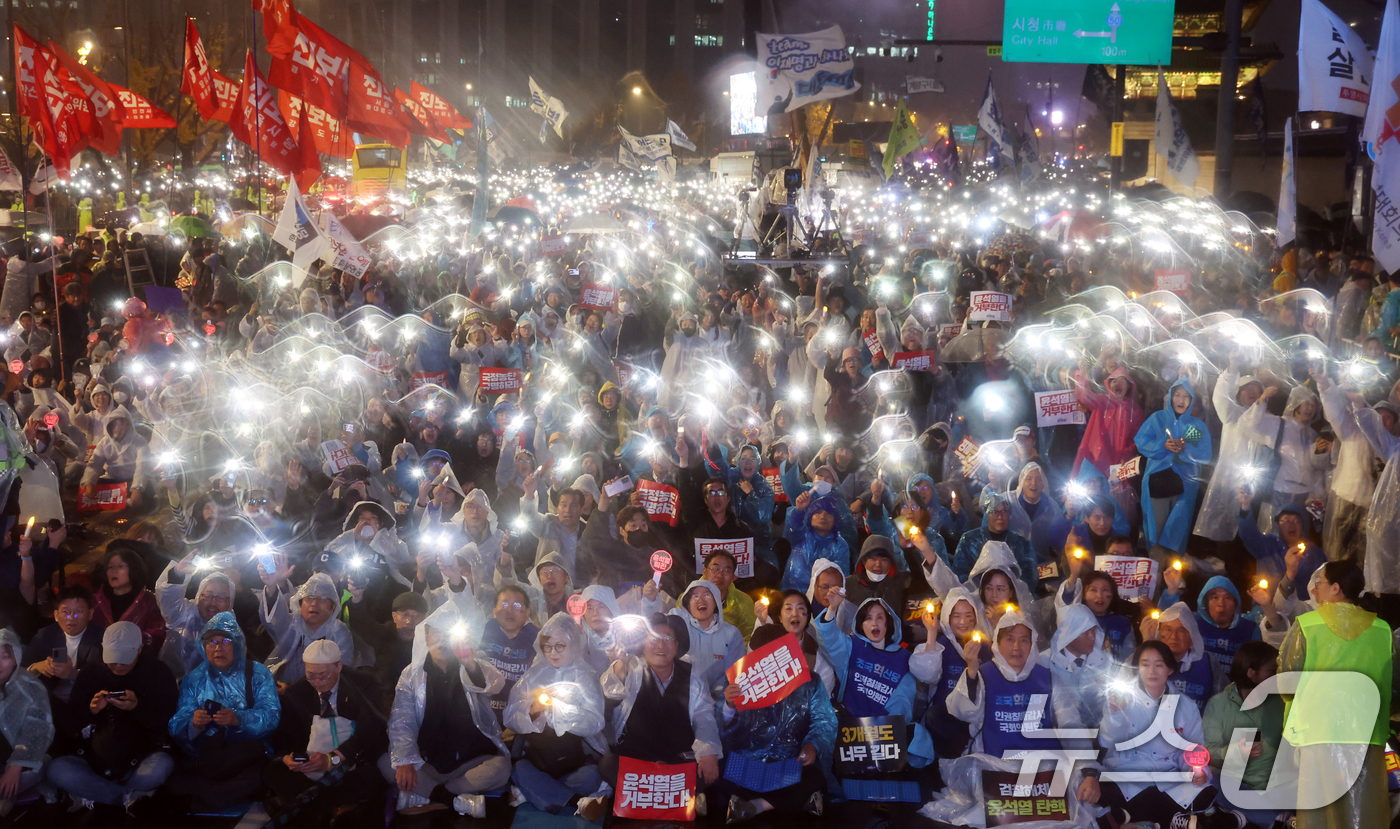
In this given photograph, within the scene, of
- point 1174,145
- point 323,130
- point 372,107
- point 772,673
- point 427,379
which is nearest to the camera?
point 772,673

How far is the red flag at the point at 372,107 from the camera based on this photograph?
58.5 ft

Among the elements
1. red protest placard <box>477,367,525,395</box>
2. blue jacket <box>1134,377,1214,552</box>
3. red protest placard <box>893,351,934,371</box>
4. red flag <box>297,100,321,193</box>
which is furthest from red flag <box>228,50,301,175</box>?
blue jacket <box>1134,377,1214,552</box>

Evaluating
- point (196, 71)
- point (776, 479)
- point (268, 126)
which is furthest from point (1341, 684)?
point (196, 71)

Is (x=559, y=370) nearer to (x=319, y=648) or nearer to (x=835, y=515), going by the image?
(x=835, y=515)

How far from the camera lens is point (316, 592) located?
19.4 ft

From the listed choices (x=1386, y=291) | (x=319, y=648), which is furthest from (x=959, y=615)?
(x=1386, y=291)

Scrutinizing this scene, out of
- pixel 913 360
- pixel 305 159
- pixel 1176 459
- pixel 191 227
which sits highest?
pixel 305 159

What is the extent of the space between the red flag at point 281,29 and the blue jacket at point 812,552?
12908 mm

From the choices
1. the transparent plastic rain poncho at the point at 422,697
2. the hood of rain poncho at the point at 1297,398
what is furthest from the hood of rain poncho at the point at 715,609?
the hood of rain poncho at the point at 1297,398

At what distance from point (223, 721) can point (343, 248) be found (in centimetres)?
707

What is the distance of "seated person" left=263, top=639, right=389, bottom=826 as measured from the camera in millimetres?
Result: 5258

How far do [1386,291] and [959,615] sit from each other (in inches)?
337

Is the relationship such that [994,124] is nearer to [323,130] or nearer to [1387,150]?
[323,130]

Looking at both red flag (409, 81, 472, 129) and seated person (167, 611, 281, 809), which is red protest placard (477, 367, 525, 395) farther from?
red flag (409, 81, 472, 129)
